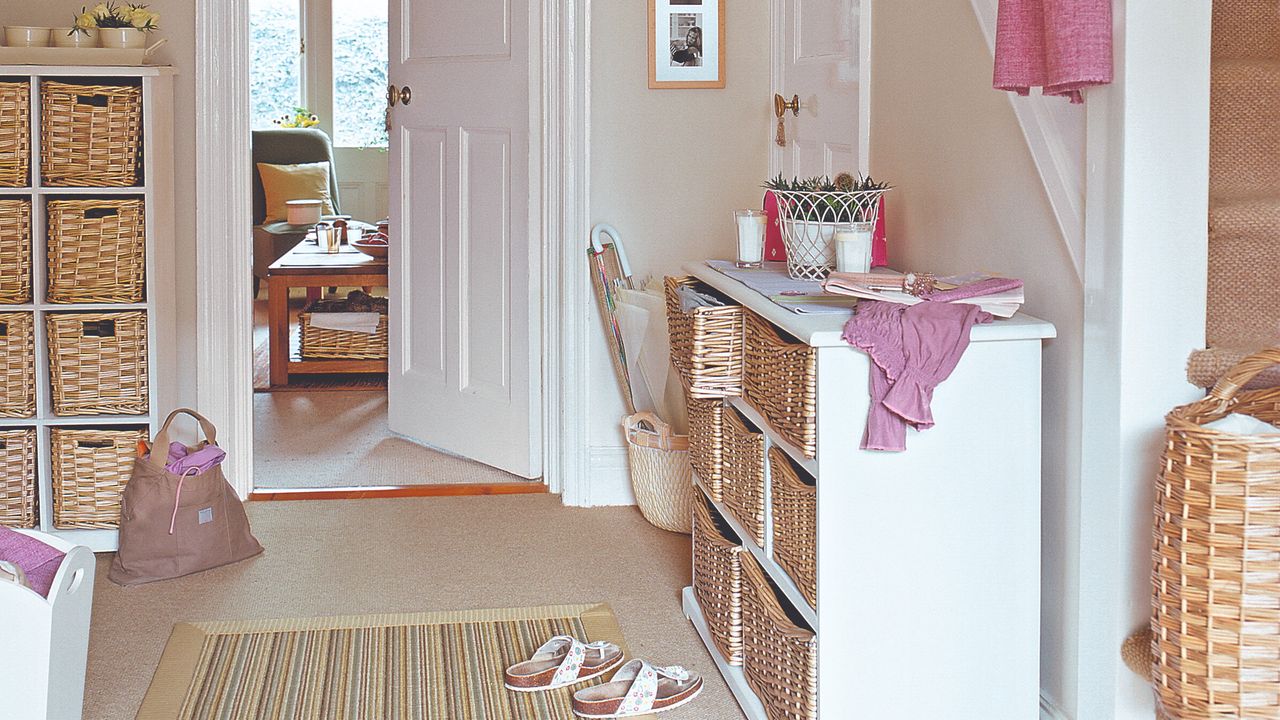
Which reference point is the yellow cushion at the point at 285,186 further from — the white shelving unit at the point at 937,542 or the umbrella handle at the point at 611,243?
the white shelving unit at the point at 937,542

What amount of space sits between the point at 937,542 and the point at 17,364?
2.49 metres

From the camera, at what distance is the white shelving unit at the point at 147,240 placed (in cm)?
338

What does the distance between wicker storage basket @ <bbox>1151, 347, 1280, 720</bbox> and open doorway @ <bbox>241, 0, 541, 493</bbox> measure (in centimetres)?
259

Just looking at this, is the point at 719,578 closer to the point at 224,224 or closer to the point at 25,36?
the point at 224,224

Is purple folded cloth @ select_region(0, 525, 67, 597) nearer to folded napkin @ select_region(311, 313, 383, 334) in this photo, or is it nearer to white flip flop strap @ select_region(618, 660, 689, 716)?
white flip flop strap @ select_region(618, 660, 689, 716)

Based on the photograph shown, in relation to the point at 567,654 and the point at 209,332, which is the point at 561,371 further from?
the point at 567,654

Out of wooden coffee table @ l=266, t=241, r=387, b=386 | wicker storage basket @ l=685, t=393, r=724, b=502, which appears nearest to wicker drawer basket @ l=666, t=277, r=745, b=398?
wicker storage basket @ l=685, t=393, r=724, b=502

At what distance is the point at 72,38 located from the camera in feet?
11.5

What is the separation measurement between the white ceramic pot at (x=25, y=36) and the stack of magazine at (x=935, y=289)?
2377mm

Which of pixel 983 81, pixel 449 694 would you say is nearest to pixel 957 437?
pixel 983 81

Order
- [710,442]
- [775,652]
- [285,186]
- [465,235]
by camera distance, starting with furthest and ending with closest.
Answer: [285,186], [465,235], [710,442], [775,652]

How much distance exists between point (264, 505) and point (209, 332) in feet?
1.77

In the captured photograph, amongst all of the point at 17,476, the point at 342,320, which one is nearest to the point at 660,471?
the point at 17,476

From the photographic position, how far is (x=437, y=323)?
4.45 metres
